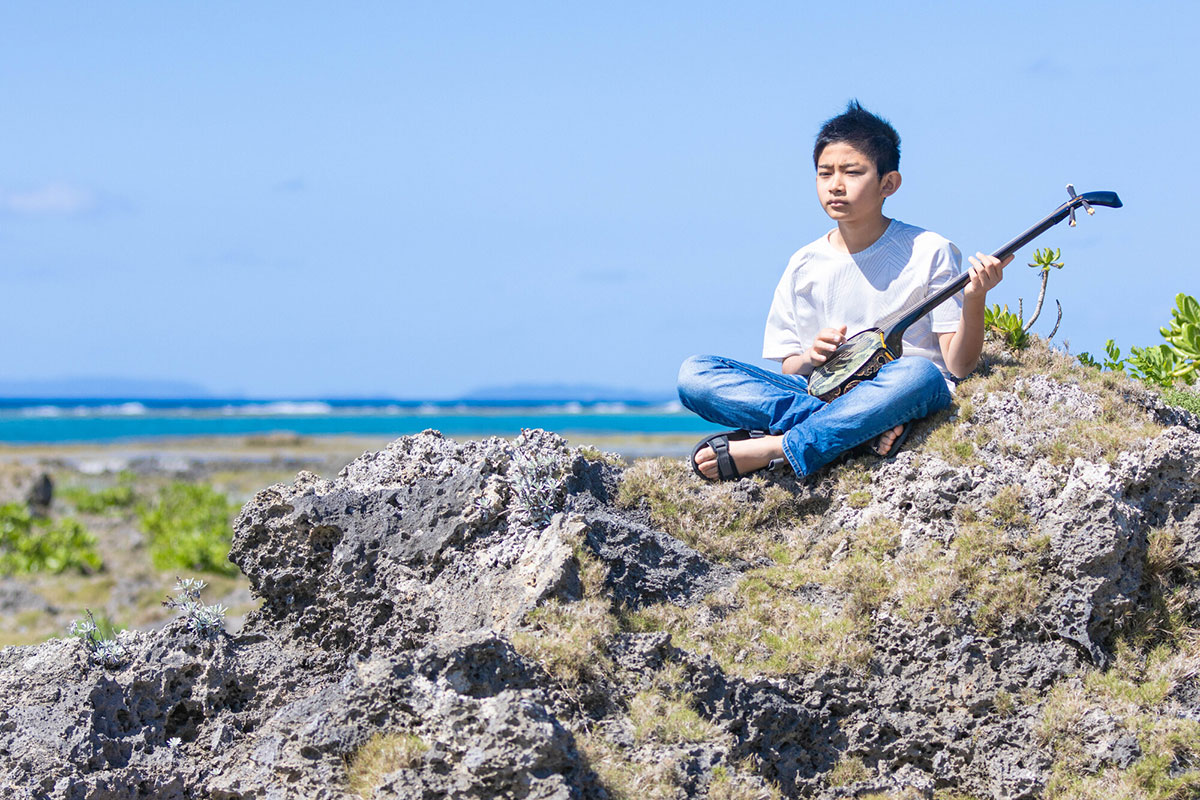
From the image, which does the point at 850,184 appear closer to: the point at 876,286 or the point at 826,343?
the point at 876,286

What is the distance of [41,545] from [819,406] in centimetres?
1788

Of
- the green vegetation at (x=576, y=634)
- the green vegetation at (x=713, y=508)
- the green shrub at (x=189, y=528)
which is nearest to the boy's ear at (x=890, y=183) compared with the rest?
the green vegetation at (x=713, y=508)

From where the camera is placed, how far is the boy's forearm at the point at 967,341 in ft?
19.9

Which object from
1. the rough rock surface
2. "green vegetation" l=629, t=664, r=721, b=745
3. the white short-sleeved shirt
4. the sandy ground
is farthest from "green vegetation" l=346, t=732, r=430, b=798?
the white short-sleeved shirt

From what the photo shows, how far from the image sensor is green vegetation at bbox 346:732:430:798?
431cm

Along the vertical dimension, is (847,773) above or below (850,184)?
below

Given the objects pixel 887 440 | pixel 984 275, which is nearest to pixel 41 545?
pixel 887 440

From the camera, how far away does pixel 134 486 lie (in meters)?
31.3

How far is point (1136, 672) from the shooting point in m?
5.30

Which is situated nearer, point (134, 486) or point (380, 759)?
point (380, 759)

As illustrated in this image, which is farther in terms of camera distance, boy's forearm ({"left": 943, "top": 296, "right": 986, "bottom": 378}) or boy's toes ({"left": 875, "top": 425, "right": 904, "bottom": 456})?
boy's toes ({"left": 875, "top": 425, "right": 904, "bottom": 456})

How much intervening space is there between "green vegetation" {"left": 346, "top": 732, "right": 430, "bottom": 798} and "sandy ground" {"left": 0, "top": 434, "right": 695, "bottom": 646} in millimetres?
3323

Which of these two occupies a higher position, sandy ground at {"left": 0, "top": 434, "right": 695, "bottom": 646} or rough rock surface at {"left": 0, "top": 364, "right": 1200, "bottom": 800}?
rough rock surface at {"left": 0, "top": 364, "right": 1200, "bottom": 800}

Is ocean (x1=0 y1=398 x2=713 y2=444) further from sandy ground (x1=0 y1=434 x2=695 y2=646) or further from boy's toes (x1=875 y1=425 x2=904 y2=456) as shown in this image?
boy's toes (x1=875 y1=425 x2=904 y2=456)
